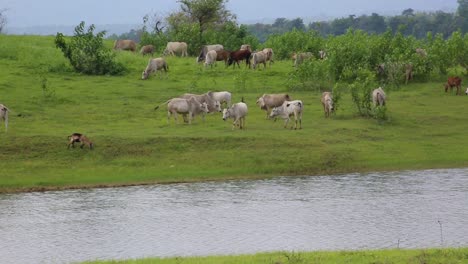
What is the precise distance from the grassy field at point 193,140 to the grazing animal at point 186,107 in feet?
1.48

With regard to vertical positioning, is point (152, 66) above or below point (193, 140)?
above

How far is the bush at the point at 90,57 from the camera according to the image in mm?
A: 45719

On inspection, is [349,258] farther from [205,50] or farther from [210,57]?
[205,50]

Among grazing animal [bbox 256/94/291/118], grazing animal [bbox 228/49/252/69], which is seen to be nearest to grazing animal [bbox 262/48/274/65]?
grazing animal [bbox 228/49/252/69]

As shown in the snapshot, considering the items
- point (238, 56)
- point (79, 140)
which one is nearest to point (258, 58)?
point (238, 56)

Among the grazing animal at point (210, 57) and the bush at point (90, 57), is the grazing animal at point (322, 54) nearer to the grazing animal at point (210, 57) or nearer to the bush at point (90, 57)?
the grazing animal at point (210, 57)

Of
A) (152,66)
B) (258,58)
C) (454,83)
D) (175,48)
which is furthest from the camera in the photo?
(175,48)

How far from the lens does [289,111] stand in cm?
3222

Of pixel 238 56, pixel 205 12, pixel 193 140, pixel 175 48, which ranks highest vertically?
pixel 205 12

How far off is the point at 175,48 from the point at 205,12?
36.3 feet

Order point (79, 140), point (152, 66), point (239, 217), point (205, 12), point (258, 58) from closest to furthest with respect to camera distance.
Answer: point (239, 217)
point (79, 140)
point (152, 66)
point (258, 58)
point (205, 12)

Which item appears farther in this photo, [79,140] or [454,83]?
[454,83]

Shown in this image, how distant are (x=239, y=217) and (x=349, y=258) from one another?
24.6ft

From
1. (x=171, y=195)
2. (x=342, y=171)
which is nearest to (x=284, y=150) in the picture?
(x=342, y=171)
